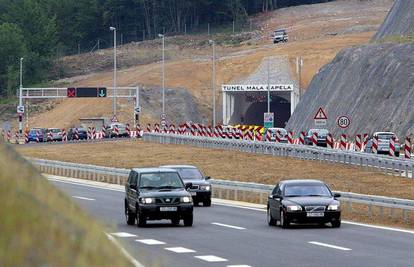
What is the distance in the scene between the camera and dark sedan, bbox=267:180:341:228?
85.9 ft

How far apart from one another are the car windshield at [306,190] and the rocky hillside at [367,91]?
41.2 meters

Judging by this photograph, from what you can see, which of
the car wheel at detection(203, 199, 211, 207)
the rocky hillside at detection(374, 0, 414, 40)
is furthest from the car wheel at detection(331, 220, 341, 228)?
the rocky hillside at detection(374, 0, 414, 40)

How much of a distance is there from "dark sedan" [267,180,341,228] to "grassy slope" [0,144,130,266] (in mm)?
22992

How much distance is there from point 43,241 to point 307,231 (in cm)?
2339

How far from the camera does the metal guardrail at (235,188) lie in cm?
2880

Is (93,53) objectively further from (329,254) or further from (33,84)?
(329,254)

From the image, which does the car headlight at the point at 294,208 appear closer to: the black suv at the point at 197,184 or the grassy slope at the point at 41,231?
the black suv at the point at 197,184

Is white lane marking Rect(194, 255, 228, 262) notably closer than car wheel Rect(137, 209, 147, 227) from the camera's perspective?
Yes

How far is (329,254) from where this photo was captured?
759 inches

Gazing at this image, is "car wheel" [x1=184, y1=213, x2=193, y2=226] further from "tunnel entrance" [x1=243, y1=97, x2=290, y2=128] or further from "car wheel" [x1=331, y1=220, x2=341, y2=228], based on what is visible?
"tunnel entrance" [x1=243, y1=97, x2=290, y2=128]

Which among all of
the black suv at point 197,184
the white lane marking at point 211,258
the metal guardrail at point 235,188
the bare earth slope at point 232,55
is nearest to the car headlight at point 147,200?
the metal guardrail at point 235,188

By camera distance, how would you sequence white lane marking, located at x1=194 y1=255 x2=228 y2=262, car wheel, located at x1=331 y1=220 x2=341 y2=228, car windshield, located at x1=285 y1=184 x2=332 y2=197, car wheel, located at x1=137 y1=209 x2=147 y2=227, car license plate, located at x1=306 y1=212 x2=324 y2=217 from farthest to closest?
1. car wheel, located at x1=137 y1=209 x2=147 y2=227
2. car windshield, located at x1=285 y1=184 x2=332 y2=197
3. car wheel, located at x1=331 y1=220 x2=341 y2=228
4. car license plate, located at x1=306 y1=212 x2=324 y2=217
5. white lane marking, located at x1=194 y1=255 x2=228 y2=262

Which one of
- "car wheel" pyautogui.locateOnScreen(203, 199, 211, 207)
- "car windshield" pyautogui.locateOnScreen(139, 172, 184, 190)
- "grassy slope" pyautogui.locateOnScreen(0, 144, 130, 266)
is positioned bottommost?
"car wheel" pyautogui.locateOnScreen(203, 199, 211, 207)

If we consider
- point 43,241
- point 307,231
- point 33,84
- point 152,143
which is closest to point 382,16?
point 33,84
